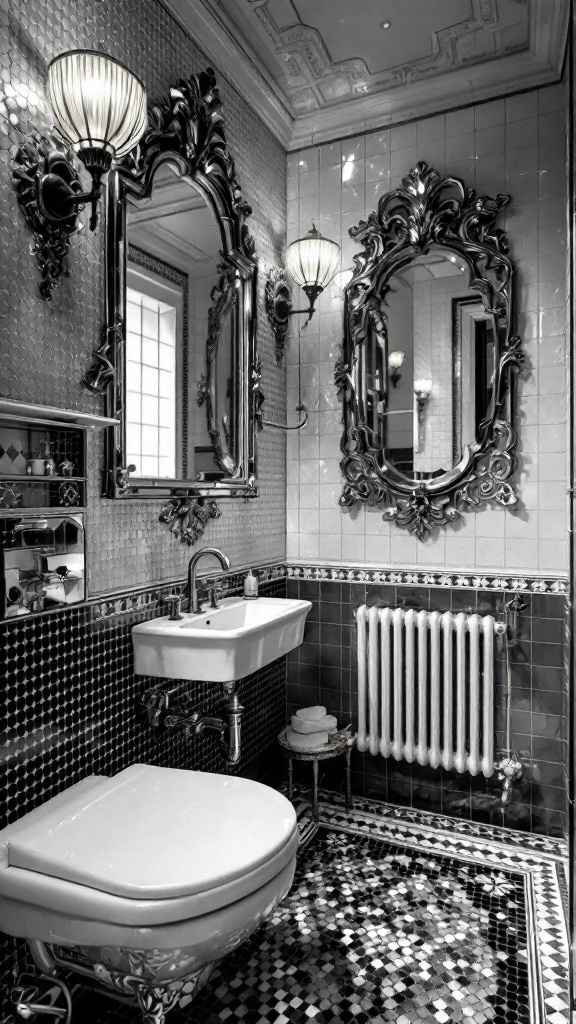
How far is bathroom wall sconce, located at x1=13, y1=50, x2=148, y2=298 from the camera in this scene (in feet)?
4.40

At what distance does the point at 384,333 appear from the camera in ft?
8.68

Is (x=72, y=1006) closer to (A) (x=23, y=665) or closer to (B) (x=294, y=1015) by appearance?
(B) (x=294, y=1015)

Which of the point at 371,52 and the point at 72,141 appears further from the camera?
the point at 371,52

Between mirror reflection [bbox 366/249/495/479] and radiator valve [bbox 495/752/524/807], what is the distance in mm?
1121

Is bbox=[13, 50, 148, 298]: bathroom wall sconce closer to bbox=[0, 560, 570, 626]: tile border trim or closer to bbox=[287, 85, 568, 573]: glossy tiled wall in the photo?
bbox=[0, 560, 570, 626]: tile border trim

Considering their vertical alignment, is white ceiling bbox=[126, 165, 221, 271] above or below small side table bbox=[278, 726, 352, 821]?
above

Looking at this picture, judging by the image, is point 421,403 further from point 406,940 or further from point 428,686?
point 406,940

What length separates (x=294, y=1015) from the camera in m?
1.54

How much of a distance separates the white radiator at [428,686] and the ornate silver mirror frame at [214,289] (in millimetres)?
809

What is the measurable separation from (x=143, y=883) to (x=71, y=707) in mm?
537

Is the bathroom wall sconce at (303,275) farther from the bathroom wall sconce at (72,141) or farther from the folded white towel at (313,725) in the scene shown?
the folded white towel at (313,725)

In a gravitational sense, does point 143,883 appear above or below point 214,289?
below

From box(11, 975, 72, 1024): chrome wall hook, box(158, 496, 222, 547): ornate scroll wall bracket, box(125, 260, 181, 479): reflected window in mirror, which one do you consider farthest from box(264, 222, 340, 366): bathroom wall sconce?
box(11, 975, 72, 1024): chrome wall hook

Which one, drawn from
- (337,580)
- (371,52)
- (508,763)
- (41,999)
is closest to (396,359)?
(337,580)
